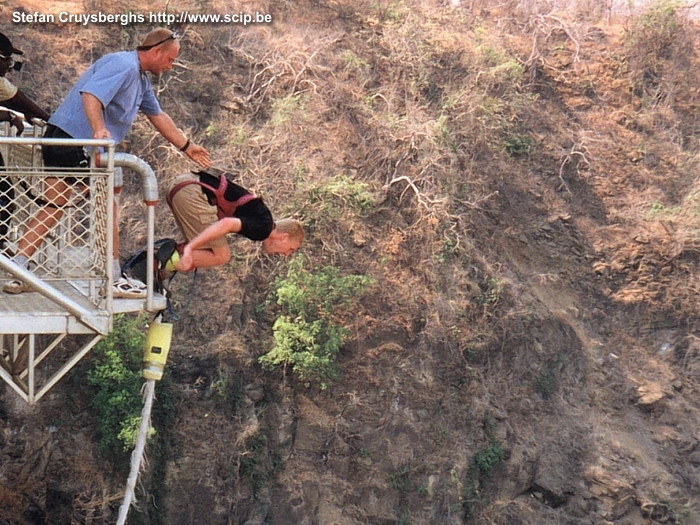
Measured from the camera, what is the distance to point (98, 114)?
5367 mm

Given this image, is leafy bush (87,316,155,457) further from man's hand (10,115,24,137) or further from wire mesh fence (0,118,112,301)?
wire mesh fence (0,118,112,301)

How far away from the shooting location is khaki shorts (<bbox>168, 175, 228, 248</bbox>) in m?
6.21

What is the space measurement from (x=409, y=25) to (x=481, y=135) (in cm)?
209

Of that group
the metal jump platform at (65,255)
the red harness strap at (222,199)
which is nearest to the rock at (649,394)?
the red harness strap at (222,199)

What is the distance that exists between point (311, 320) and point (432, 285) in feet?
5.28

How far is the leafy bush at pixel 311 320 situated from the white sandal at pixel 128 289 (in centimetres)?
508

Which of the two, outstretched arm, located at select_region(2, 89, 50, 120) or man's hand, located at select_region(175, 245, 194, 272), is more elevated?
outstretched arm, located at select_region(2, 89, 50, 120)

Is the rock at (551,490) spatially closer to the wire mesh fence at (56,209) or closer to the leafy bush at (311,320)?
the leafy bush at (311,320)

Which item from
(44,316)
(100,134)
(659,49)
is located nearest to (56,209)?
(100,134)

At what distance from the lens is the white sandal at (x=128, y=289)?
5572 mm

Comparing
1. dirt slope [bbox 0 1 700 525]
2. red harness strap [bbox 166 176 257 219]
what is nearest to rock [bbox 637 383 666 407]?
dirt slope [bbox 0 1 700 525]

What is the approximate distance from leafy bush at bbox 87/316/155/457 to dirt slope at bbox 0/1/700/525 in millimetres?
379

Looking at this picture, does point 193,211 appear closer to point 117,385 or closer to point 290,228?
point 290,228

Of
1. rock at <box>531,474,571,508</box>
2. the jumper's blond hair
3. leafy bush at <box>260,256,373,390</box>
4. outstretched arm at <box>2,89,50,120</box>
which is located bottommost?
rock at <box>531,474,571,508</box>
